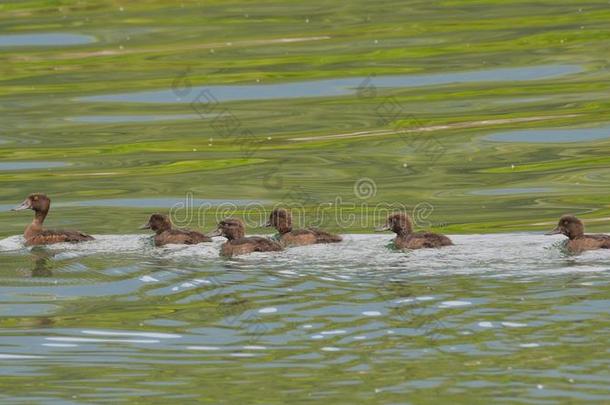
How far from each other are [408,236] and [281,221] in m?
1.40

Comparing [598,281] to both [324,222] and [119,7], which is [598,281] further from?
[119,7]

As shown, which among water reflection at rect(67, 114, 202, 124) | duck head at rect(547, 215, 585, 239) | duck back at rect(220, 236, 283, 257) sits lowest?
duck back at rect(220, 236, 283, 257)

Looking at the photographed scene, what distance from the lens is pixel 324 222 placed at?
54.3 ft

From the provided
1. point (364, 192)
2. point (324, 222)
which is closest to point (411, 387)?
point (324, 222)

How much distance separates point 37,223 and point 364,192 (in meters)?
3.80

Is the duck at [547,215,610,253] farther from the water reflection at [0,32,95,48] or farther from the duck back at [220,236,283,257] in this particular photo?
the water reflection at [0,32,95,48]

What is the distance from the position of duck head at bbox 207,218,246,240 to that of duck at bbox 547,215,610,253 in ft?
9.26

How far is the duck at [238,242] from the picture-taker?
14.1 meters

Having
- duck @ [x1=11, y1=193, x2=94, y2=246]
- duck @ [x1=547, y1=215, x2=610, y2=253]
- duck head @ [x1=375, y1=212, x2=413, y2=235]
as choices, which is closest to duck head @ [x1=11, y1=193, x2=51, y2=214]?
duck @ [x1=11, y1=193, x2=94, y2=246]

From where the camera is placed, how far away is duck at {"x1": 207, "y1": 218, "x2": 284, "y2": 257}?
14133 millimetres

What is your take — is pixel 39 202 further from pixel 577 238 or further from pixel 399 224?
pixel 577 238

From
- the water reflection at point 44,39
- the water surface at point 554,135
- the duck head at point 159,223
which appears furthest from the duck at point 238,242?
the water reflection at point 44,39

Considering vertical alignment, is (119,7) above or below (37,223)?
above

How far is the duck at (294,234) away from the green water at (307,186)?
0.28 meters
